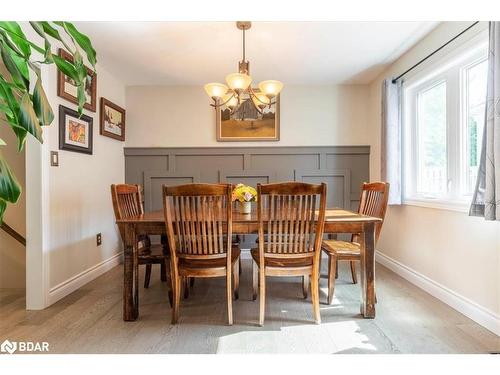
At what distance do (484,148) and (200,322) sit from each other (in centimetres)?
218

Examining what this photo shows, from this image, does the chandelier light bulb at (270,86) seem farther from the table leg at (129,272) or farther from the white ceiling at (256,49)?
the table leg at (129,272)

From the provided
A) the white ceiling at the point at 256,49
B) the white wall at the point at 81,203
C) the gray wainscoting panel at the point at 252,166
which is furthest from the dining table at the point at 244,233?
the gray wainscoting panel at the point at 252,166

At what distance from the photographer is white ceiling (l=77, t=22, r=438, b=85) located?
237 centimetres

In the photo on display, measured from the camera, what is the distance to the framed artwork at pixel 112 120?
3.15 m

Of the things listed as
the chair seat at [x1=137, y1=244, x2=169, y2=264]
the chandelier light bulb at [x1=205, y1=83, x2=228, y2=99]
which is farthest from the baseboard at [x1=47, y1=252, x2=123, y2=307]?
the chandelier light bulb at [x1=205, y1=83, x2=228, y2=99]

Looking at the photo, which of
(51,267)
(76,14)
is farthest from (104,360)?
(76,14)

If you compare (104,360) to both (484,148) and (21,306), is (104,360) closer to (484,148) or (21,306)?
(21,306)

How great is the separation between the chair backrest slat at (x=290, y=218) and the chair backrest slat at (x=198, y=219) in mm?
243

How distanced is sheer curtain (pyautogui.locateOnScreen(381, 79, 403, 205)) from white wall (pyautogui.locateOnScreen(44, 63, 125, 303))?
3.09 m

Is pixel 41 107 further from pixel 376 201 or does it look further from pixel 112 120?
pixel 112 120

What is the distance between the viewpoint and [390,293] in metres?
2.44

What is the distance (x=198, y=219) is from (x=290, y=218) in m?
0.59

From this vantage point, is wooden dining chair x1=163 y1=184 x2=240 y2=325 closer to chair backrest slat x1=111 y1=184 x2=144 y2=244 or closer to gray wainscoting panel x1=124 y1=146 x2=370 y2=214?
chair backrest slat x1=111 y1=184 x2=144 y2=244

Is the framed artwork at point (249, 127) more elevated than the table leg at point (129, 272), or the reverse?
the framed artwork at point (249, 127)
